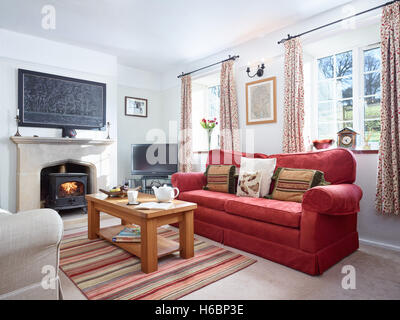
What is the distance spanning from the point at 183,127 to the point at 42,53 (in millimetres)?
2481

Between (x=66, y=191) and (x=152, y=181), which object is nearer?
(x=66, y=191)

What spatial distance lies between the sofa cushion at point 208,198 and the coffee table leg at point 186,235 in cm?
54

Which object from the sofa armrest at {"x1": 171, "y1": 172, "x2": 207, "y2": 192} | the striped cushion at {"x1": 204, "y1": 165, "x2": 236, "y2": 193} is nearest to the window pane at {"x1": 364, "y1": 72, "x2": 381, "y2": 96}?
the striped cushion at {"x1": 204, "y1": 165, "x2": 236, "y2": 193}

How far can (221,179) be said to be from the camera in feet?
Answer: 10.6

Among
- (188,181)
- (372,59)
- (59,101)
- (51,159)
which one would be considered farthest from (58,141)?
(372,59)

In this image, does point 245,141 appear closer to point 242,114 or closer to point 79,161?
point 242,114

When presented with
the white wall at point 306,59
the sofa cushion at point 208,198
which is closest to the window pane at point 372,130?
the white wall at point 306,59

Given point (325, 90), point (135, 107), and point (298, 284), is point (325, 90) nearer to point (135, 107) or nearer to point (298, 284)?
point (298, 284)

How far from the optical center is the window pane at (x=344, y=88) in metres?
3.13

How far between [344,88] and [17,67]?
4413mm

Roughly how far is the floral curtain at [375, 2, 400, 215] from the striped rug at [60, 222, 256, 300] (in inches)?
58.7

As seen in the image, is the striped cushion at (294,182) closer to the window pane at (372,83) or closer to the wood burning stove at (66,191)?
the window pane at (372,83)

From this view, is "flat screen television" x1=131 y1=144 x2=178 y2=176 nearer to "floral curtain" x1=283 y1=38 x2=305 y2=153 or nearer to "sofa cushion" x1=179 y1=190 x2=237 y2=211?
"sofa cushion" x1=179 y1=190 x2=237 y2=211

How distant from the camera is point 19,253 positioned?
101 centimetres
